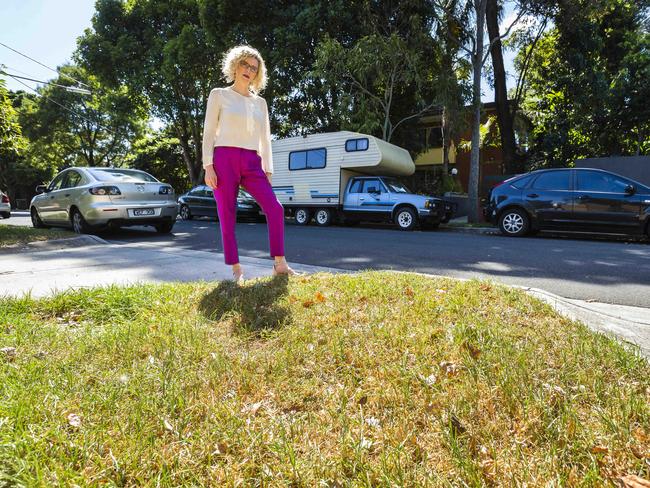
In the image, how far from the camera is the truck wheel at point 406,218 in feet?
39.7

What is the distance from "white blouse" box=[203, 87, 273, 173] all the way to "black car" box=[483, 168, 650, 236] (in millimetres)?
8297

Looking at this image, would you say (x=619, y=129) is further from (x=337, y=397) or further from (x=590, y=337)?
(x=337, y=397)

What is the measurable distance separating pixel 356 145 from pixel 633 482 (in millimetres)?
12597

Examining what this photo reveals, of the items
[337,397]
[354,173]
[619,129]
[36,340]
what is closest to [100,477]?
[337,397]

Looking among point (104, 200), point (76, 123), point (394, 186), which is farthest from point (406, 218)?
point (76, 123)

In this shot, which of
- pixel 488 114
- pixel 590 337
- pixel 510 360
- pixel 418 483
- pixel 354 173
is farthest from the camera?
pixel 488 114

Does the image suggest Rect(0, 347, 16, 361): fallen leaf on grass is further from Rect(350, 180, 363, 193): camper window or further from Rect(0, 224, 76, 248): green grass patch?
Rect(350, 180, 363, 193): camper window

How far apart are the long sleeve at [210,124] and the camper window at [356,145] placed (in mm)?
9937

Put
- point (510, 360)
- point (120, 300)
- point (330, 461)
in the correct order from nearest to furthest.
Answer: point (330, 461) → point (510, 360) → point (120, 300)

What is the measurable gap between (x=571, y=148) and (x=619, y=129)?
2141 mm

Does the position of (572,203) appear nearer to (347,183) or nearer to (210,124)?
(347,183)

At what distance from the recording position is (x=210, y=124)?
3424mm

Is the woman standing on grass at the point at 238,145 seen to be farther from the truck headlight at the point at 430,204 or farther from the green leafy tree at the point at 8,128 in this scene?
the truck headlight at the point at 430,204

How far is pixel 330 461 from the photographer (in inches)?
49.8
